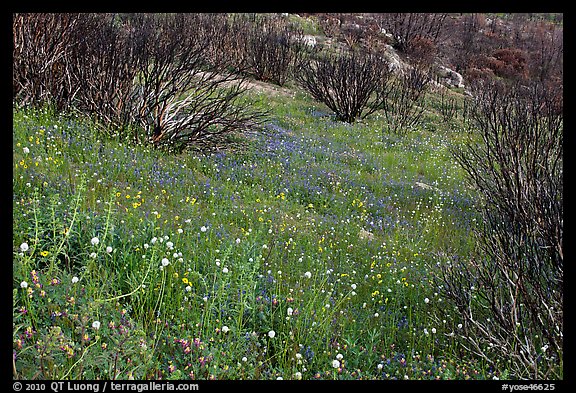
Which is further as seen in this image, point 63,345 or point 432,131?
point 432,131

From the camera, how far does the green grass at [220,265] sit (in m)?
2.72

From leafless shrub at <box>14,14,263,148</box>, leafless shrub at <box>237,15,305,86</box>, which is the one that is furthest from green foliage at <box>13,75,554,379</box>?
leafless shrub at <box>237,15,305,86</box>

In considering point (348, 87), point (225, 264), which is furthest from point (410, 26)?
point (225, 264)

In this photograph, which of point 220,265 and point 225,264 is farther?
point 225,264

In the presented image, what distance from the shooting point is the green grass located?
8.93ft

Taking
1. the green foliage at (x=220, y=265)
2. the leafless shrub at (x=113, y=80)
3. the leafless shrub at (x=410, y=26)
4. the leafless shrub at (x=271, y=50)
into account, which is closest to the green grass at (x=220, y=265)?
the green foliage at (x=220, y=265)

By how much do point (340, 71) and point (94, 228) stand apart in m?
11.3

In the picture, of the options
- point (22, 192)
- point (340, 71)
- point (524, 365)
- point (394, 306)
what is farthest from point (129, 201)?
point (340, 71)

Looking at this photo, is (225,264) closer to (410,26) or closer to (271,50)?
(271,50)

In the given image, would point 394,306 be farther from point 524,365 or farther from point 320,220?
point 320,220

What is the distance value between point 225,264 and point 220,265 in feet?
0.37

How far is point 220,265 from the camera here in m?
3.77

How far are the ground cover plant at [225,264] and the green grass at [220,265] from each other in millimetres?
20
